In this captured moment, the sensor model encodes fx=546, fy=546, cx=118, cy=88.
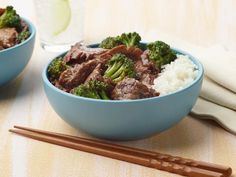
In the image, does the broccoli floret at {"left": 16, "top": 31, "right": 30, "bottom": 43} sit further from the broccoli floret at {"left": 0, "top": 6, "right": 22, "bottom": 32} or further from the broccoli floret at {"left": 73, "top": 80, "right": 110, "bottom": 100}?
the broccoli floret at {"left": 73, "top": 80, "right": 110, "bottom": 100}

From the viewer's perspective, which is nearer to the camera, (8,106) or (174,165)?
(174,165)

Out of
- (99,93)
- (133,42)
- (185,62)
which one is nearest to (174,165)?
(99,93)

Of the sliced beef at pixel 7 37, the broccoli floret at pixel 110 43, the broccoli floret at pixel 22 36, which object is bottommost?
the broccoli floret at pixel 22 36

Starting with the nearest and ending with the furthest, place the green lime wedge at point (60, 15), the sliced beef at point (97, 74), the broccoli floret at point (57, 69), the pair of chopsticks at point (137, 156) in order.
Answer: the pair of chopsticks at point (137, 156), the sliced beef at point (97, 74), the broccoli floret at point (57, 69), the green lime wedge at point (60, 15)

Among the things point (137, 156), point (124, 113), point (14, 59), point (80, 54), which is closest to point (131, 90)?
point (124, 113)

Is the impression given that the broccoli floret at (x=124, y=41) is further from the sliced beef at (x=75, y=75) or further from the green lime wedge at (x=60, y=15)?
the green lime wedge at (x=60, y=15)

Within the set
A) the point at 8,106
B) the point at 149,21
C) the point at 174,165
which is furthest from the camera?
the point at 149,21

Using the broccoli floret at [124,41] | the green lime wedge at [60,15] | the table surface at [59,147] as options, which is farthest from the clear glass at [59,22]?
the broccoli floret at [124,41]

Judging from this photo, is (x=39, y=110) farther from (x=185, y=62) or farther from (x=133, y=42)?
(x=185, y=62)

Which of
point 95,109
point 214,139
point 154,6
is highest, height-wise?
point 95,109
